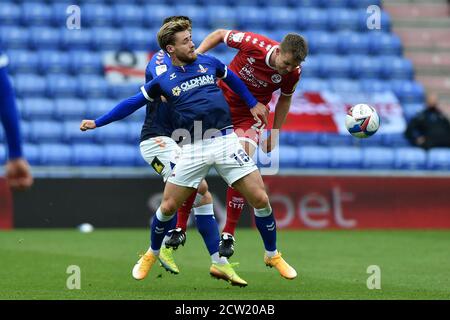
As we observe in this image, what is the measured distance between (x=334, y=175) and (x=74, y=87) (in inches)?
170

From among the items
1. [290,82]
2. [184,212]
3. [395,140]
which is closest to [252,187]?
[184,212]

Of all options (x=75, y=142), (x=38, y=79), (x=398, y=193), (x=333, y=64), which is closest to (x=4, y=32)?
(x=38, y=79)

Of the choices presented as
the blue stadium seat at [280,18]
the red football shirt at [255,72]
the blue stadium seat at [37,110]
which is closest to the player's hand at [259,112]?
the red football shirt at [255,72]

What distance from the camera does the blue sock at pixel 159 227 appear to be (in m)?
7.81

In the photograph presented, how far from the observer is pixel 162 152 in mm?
8391

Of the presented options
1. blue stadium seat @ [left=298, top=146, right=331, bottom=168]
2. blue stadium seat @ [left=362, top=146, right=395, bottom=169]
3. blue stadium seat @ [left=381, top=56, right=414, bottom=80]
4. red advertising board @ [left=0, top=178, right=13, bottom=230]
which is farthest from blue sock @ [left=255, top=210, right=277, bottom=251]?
blue stadium seat @ [left=381, top=56, right=414, bottom=80]

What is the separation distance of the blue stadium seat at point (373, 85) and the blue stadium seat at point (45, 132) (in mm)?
5079

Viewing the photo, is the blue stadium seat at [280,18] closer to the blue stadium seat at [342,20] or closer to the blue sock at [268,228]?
the blue stadium seat at [342,20]

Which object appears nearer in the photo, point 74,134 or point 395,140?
point 74,134

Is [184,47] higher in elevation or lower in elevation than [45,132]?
higher

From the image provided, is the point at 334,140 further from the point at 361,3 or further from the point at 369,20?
the point at 361,3

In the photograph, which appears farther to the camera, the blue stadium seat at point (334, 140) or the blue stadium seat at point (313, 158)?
the blue stadium seat at point (334, 140)

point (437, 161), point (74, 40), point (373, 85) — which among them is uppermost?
point (74, 40)

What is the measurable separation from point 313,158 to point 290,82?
7021 mm
